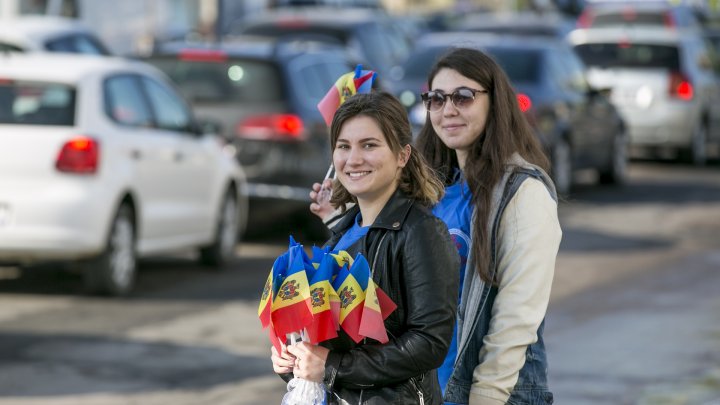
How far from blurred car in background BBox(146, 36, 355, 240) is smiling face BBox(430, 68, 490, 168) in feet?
29.9

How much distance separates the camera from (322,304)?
3514 millimetres

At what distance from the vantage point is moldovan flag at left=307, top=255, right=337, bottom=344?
3.51 metres

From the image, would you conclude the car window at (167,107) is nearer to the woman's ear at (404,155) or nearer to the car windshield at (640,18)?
the woman's ear at (404,155)

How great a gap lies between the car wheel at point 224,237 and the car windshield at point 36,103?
6.97ft

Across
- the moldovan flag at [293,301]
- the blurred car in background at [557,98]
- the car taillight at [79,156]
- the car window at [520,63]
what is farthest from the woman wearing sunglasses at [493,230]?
the car window at [520,63]

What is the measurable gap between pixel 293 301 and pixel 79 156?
7237 millimetres

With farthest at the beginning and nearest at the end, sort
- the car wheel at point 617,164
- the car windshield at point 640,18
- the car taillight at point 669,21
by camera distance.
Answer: the car taillight at point 669,21 → the car windshield at point 640,18 → the car wheel at point 617,164

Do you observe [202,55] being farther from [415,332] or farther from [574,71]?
[415,332]

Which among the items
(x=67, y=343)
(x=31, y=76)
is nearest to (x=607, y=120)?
(x=31, y=76)

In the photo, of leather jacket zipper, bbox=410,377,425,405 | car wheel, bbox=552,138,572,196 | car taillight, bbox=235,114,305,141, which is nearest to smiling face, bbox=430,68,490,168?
leather jacket zipper, bbox=410,377,425,405

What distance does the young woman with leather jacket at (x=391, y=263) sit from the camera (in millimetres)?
3598

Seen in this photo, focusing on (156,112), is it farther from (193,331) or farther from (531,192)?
(531,192)

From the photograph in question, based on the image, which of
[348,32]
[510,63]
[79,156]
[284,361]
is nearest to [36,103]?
[79,156]

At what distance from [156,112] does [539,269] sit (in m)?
8.17
